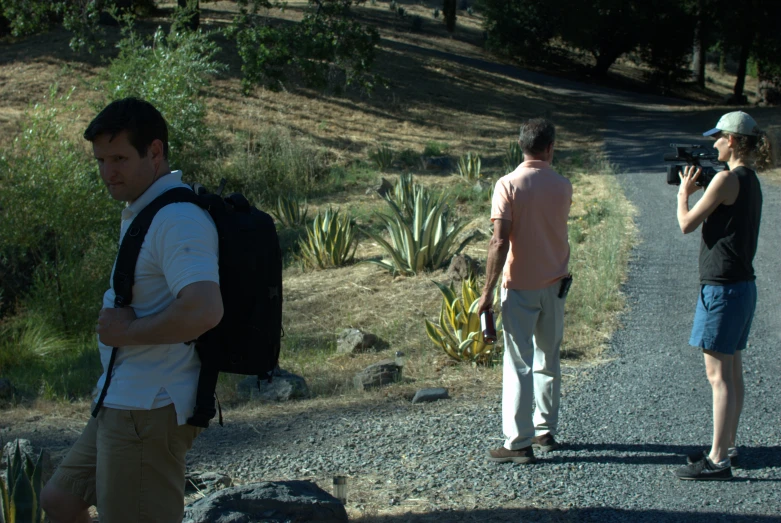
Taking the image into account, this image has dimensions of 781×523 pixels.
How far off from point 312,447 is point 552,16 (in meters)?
34.1

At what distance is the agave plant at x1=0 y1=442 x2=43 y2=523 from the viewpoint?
9.29ft

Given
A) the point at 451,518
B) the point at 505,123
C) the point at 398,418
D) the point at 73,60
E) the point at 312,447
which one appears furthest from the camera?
the point at 505,123

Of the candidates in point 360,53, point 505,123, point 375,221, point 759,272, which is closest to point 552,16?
point 505,123

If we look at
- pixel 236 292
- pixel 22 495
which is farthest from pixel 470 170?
pixel 236 292

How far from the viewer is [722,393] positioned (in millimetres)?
3770

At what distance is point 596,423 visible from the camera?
480 centimetres

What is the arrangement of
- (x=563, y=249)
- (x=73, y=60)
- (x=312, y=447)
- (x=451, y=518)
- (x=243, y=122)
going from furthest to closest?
(x=73, y=60)
(x=243, y=122)
(x=312, y=447)
(x=563, y=249)
(x=451, y=518)

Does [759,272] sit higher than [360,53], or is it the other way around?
[360,53]

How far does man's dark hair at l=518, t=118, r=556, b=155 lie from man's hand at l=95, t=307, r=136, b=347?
248cm

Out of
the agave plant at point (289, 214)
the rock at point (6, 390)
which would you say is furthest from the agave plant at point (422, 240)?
the rock at point (6, 390)

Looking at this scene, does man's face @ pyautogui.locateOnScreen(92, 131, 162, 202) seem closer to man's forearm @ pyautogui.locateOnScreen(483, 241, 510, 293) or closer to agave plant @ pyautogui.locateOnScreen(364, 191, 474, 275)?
man's forearm @ pyautogui.locateOnScreen(483, 241, 510, 293)

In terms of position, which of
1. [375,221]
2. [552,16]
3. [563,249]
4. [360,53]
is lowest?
[375,221]

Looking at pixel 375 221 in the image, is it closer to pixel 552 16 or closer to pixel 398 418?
pixel 398 418

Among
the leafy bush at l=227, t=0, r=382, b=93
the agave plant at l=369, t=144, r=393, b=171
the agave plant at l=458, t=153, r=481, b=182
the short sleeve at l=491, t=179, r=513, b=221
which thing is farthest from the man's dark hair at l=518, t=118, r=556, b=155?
the leafy bush at l=227, t=0, r=382, b=93
